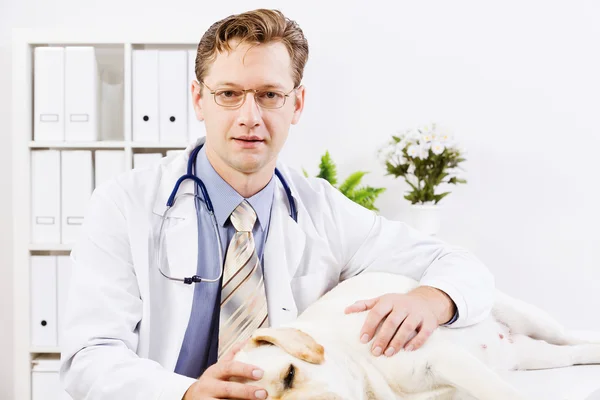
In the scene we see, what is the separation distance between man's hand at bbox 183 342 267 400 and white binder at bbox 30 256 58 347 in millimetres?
1771

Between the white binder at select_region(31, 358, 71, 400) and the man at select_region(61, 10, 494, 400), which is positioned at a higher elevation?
the man at select_region(61, 10, 494, 400)

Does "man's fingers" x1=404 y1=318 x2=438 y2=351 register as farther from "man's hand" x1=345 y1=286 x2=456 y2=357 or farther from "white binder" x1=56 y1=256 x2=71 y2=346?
"white binder" x1=56 y1=256 x2=71 y2=346

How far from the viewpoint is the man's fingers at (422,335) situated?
1.03 m

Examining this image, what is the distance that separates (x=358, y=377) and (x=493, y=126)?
2134 mm

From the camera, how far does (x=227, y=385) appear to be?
0.84m

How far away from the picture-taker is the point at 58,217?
7.97ft

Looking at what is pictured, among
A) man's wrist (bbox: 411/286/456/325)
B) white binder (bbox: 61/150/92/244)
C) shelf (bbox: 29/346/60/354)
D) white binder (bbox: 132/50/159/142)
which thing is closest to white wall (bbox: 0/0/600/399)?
white binder (bbox: 132/50/159/142)

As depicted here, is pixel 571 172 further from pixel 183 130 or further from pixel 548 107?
pixel 183 130

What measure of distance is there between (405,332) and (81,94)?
6.16 ft

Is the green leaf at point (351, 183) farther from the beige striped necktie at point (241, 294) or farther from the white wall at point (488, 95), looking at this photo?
the beige striped necktie at point (241, 294)

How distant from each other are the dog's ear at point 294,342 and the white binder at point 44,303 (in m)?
1.80

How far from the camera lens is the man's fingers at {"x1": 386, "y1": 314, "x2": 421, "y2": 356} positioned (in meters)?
1.02

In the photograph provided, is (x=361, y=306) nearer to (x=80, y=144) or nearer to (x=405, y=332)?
(x=405, y=332)

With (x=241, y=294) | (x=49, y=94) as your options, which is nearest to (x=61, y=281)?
(x=49, y=94)
